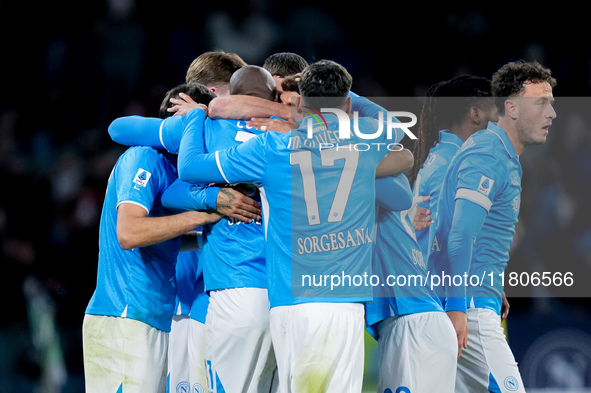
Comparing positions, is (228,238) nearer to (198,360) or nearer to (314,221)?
(314,221)

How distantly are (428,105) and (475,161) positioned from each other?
25.6 inches

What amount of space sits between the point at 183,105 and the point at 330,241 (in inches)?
48.4

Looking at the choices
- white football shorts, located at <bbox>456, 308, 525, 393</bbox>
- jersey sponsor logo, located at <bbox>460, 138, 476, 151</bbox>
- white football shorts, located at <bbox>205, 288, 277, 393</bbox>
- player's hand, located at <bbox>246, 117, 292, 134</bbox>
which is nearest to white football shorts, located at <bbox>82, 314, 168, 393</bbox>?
white football shorts, located at <bbox>205, 288, 277, 393</bbox>

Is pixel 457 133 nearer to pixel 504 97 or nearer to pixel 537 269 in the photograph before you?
pixel 504 97

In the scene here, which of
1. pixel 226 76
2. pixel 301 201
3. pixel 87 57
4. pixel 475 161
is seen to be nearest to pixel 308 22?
pixel 87 57

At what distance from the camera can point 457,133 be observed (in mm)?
4293

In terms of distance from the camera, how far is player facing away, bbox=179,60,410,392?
3.12m

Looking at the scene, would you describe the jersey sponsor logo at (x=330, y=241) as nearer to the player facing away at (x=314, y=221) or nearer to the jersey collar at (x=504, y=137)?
the player facing away at (x=314, y=221)

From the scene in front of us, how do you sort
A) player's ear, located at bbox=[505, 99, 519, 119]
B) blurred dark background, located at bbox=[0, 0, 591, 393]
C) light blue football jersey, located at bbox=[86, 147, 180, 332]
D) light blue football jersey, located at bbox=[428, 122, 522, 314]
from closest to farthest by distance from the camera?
light blue football jersey, located at bbox=[86, 147, 180, 332] → light blue football jersey, located at bbox=[428, 122, 522, 314] → player's ear, located at bbox=[505, 99, 519, 119] → blurred dark background, located at bbox=[0, 0, 591, 393]

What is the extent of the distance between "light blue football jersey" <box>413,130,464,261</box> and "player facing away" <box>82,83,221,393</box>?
1386 mm

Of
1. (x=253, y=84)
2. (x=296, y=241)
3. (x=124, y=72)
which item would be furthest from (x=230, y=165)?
(x=124, y=72)

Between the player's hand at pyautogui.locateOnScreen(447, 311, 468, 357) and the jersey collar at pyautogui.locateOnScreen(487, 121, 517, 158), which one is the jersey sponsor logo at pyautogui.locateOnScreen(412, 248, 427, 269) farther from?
the jersey collar at pyautogui.locateOnScreen(487, 121, 517, 158)

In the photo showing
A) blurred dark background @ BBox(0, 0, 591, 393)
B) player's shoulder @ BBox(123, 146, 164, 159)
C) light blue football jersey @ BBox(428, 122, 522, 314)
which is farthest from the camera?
blurred dark background @ BBox(0, 0, 591, 393)

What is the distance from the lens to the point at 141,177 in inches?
142
